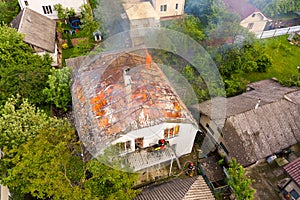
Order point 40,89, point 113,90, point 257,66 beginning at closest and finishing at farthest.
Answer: point 113,90 < point 40,89 < point 257,66

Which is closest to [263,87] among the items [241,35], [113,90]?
[241,35]

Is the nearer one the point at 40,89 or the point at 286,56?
the point at 40,89

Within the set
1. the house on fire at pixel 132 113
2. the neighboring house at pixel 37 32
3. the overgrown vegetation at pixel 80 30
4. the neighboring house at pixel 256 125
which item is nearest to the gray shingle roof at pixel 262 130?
the neighboring house at pixel 256 125

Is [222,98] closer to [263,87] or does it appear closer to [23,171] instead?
[263,87]

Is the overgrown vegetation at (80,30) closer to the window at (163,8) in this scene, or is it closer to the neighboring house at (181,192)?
the window at (163,8)

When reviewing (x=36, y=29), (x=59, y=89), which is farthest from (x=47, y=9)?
(x=59, y=89)

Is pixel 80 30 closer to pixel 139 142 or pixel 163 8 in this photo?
pixel 163 8

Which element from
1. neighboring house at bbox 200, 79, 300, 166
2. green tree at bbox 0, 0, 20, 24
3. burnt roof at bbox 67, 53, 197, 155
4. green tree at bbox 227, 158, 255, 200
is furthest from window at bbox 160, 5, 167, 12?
green tree at bbox 227, 158, 255, 200
